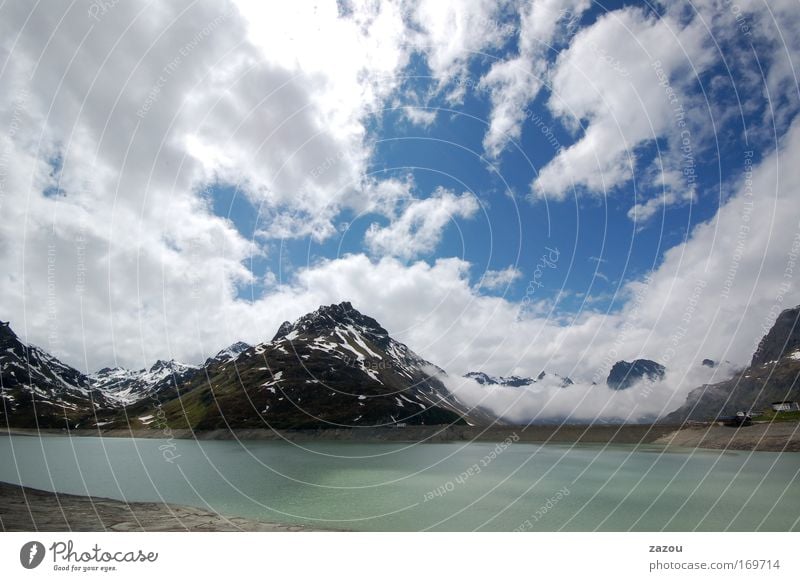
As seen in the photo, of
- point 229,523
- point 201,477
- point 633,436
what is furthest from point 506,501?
point 633,436

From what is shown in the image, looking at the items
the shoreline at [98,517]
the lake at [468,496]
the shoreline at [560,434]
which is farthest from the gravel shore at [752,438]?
the shoreline at [98,517]

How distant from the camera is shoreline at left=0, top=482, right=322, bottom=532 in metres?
14.6

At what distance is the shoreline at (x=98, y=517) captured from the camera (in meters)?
14.6

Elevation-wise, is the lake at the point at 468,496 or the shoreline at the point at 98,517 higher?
the shoreline at the point at 98,517

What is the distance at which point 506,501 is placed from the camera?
3139 cm

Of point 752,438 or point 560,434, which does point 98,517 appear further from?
point 560,434

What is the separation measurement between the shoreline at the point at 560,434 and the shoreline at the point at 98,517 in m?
99.6

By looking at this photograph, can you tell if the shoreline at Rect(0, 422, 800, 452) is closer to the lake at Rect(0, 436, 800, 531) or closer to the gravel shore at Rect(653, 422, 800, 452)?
the gravel shore at Rect(653, 422, 800, 452)

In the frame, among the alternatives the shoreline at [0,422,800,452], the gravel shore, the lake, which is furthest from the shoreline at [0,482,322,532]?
the gravel shore

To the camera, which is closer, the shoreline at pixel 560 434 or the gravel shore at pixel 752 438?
the gravel shore at pixel 752 438

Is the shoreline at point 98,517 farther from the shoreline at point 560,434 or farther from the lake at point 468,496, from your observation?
the shoreline at point 560,434

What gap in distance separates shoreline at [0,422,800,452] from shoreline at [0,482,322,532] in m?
99.6

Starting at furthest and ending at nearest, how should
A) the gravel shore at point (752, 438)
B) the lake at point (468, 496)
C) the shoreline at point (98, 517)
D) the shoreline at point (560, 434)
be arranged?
the shoreline at point (560, 434) → the gravel shore at point (752, 438) → the lake at point (468, 496) → the shoreline at point (98, 517)
